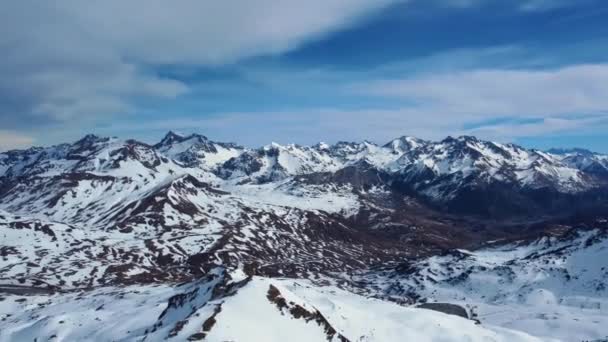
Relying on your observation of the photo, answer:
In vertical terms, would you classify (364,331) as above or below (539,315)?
above

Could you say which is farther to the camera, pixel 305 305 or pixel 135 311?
pixel 135 311

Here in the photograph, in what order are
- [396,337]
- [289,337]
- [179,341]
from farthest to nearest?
[396,337] → [289,337] → [179,341]

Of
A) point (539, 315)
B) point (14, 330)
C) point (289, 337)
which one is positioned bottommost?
point (539, 315)

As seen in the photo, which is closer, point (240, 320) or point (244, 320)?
point (240, 320)

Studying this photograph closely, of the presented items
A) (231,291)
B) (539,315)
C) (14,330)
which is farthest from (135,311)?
(539,315)

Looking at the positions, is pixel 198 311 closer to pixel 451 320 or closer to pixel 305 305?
pixel 305 305

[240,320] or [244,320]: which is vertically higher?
[240,320]

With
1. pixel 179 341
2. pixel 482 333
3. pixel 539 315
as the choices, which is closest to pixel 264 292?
pixel 179 341

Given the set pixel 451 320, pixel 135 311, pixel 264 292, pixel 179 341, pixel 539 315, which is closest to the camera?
pixel 179 341
